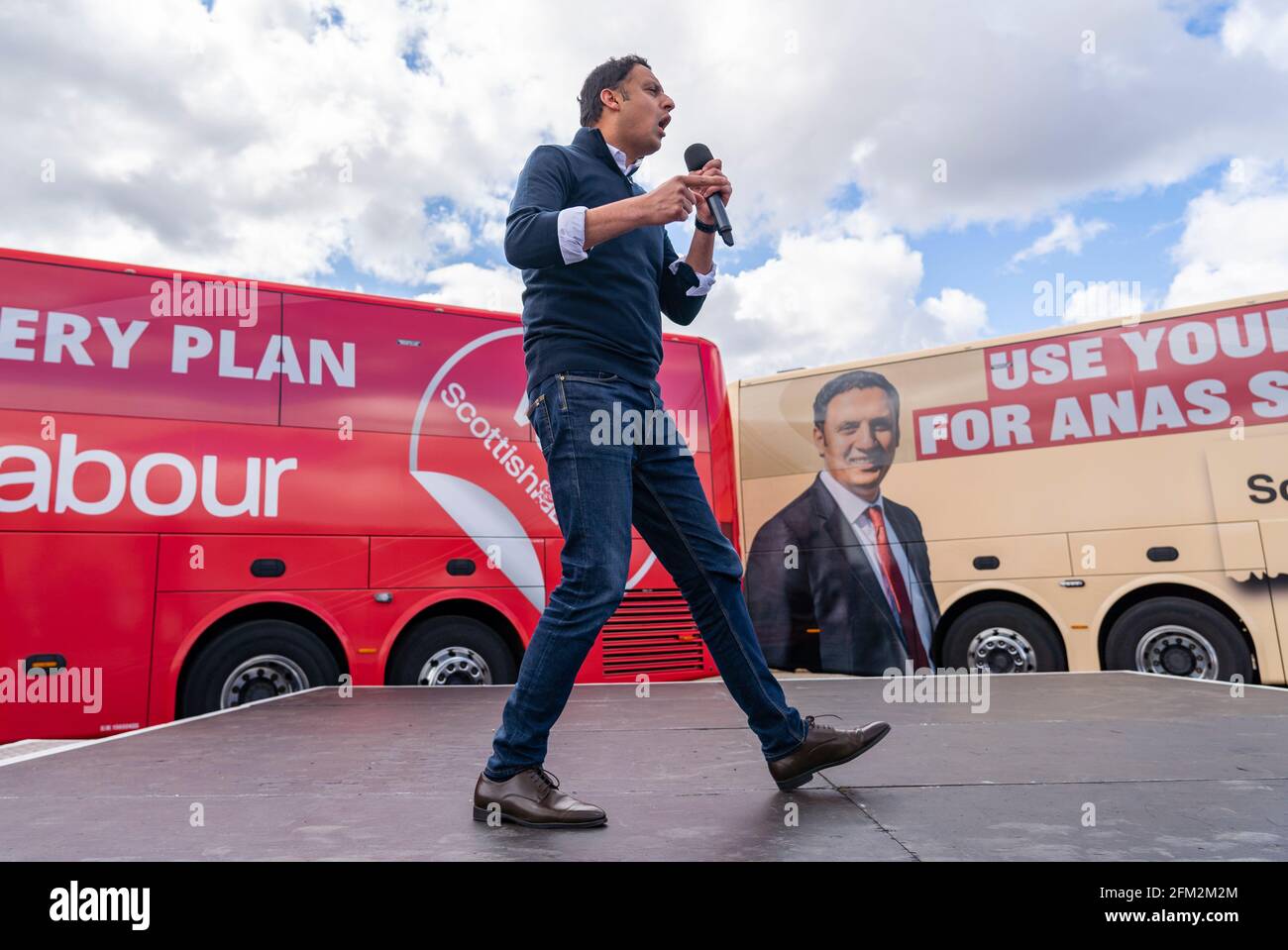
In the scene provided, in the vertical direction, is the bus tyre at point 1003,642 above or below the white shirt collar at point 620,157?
below

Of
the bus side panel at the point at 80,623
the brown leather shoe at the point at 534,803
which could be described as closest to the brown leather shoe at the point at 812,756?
the brown leather shoe at the point at 534,803

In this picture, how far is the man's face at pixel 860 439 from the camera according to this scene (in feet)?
25.4

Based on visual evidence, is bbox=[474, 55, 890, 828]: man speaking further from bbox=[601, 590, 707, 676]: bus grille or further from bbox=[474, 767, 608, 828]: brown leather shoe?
bbox=[601, 590, 707, 676]: bus grille

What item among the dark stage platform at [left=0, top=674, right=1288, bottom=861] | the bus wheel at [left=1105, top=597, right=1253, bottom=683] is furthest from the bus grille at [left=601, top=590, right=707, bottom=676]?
the bus wheel at [left=1105, top=597, right=1253, bottom=683]

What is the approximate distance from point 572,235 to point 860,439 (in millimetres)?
6111

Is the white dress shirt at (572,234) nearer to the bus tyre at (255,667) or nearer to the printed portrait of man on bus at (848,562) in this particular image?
the bus tyre at (255,667)

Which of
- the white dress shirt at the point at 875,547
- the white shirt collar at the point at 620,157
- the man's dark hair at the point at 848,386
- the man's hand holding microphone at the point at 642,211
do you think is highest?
the man's dark hair at the point at 848,386

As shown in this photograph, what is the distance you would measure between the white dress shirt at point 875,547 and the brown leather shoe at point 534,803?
19.1 ft

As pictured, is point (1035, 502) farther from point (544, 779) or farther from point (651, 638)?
point (544, 779)

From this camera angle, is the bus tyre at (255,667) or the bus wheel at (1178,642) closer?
the bus tyre at (255,667)

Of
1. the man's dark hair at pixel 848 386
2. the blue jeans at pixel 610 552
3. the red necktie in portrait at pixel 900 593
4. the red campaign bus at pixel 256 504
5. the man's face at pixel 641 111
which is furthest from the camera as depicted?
the man's dark hair at pixel 848 386

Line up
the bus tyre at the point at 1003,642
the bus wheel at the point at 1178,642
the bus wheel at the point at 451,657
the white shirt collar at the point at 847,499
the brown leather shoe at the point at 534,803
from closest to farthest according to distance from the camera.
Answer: the brown leather shoe at the point at 534,803
the bus wheel at the point at 451,657
the bus wheel at the point at 1178,642
the bus tyre at the point at 1003,642
the white shirt collar at the point at 847,499

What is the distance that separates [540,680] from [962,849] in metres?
1.02

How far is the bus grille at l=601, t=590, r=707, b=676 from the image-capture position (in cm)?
646
